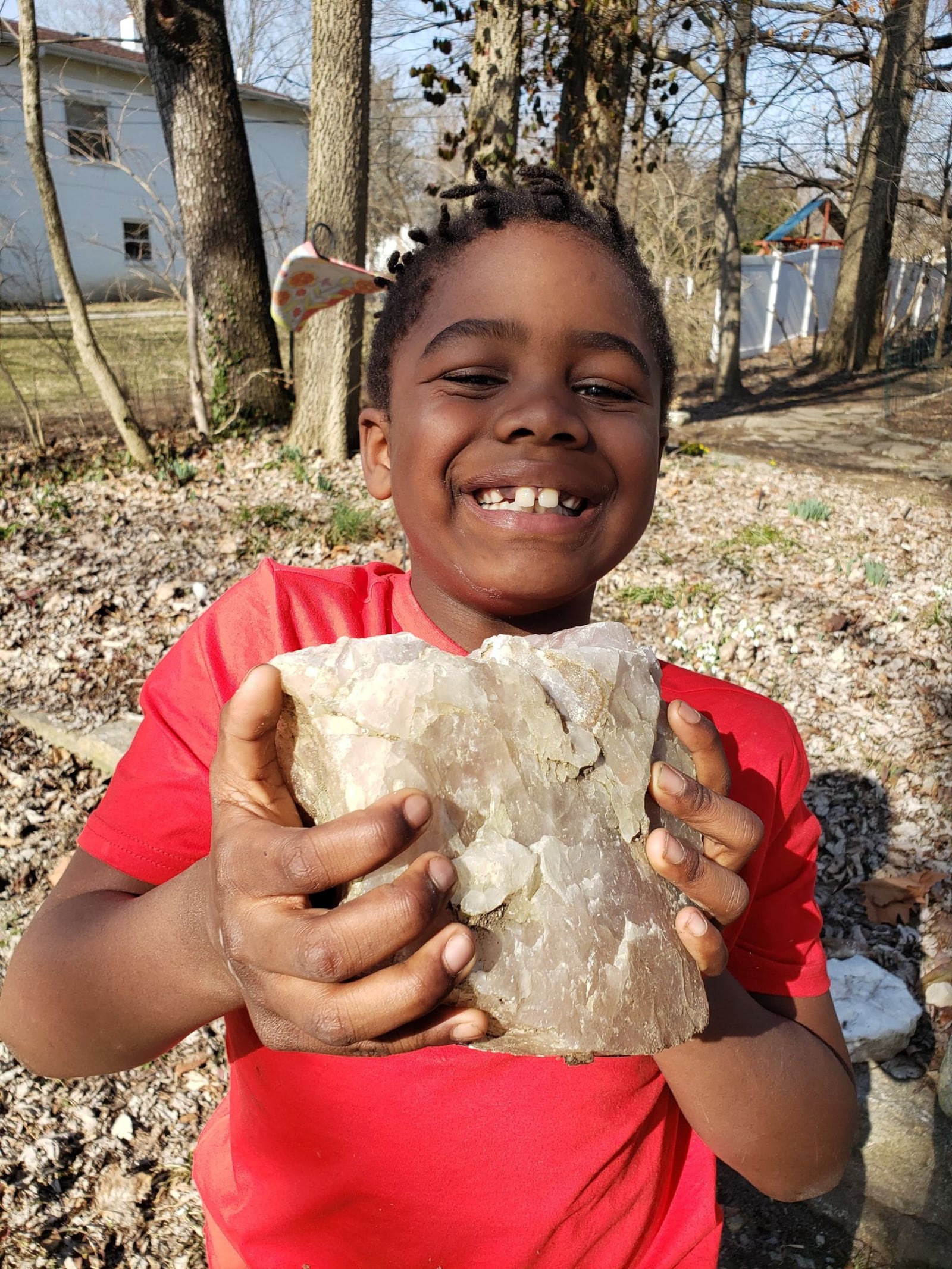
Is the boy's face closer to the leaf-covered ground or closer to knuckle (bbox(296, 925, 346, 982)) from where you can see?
knuckle (bbox(296, 925, 346, 982))

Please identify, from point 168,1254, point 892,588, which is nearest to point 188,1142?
point 168,1254

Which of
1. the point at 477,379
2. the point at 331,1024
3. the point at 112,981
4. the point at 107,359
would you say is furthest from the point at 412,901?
the point at 107,359

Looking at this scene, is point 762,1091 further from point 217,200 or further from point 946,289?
point 946,289

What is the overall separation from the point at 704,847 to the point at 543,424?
0.62 meters

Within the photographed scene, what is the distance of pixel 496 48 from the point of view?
24.4 ft

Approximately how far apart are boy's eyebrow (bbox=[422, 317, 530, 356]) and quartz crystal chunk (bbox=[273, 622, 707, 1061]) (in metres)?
0.51

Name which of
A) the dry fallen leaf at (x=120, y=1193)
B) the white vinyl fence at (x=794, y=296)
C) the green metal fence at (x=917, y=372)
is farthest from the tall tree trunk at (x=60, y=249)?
the white vinyl fence at (x=794, y=296)

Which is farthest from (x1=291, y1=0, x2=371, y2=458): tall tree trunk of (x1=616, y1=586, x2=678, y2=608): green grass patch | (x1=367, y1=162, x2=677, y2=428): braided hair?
(x1=367, y1=162, x2=677, y2=428): braided hair

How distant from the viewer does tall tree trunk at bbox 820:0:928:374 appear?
11367 millimetres

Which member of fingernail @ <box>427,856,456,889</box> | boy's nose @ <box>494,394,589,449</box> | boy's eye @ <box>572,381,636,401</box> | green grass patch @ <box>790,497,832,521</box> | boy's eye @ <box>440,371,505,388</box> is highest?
boy's eye @ <box>440,371,505,388</box>

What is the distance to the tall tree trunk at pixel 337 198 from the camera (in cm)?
732

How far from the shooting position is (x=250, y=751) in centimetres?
104

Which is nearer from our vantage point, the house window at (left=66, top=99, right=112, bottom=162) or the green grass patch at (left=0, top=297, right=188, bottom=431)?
the house window at (left=66, top=99, right=112, bottom=162)

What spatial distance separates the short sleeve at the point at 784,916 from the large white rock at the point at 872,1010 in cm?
136
